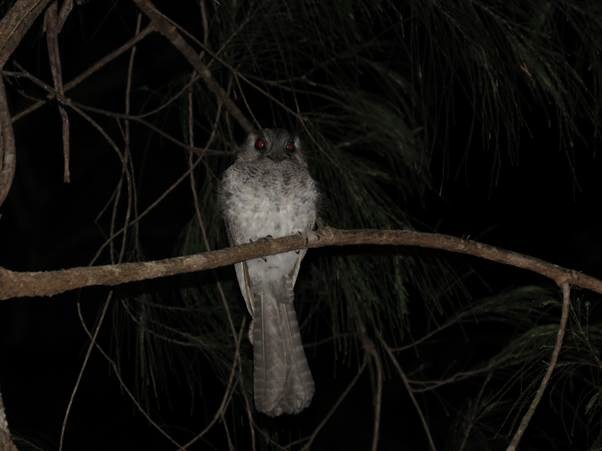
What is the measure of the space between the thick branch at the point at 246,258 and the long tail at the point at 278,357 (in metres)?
0.63

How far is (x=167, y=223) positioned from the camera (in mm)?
5438

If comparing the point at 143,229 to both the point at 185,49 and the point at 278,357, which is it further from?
the point at 185,49

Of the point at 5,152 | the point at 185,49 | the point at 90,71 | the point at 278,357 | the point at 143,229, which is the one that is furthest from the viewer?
the point at 143,229

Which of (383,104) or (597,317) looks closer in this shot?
(383,104)

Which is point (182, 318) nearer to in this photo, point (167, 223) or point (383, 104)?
point (383, 104)

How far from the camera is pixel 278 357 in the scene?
98.3 inches

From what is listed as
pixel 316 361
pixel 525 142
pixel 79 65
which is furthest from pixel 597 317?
pixel 79 65

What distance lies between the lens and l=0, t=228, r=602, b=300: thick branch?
1.28 metres

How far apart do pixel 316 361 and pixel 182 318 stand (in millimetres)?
1609

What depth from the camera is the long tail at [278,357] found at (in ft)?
7.68

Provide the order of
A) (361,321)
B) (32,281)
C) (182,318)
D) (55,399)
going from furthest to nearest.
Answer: (55,399) < (182,318) < (361,321) < (32,281)

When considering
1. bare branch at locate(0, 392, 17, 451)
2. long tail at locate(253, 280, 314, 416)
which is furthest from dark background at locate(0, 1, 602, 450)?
bare branch at locate(0, 392, 17, 451)

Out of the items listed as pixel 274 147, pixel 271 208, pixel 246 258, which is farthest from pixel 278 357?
pixel 246 258

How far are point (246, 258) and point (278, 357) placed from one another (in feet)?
2.75
